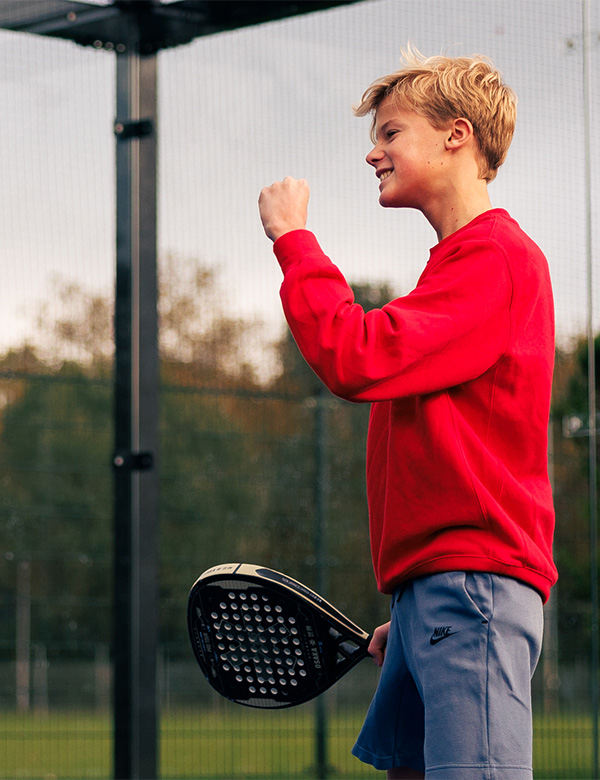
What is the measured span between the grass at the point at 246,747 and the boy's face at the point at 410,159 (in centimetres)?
161

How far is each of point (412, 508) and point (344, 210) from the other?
1.47 metres

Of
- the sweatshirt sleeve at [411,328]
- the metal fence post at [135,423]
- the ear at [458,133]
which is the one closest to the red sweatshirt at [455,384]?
the sweatshirt sleeve at [411,328]

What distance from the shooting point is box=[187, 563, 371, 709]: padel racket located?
4.97 feet

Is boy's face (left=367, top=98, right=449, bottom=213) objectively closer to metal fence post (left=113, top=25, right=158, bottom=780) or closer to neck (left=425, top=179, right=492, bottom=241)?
neck (left=425, top=179, right=492, bottom=241)

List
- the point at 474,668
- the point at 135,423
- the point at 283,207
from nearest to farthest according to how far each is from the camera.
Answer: the point at 474,668 < the point at 283,207 < the point at 135,423

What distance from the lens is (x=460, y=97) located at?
4.80ft

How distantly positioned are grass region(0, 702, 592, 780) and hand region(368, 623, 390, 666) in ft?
4.07

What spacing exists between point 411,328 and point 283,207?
0.86 feet

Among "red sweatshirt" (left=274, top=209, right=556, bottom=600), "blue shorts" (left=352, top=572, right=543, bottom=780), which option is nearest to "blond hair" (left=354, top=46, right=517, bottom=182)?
"red sweatshirt" (left=274, top=209, right=556, bottom=600)

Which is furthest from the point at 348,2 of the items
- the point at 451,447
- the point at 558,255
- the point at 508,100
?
the point at 451,447

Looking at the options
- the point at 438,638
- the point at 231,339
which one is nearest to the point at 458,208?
the point at 438,638

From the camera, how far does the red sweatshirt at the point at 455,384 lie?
4.34 ft

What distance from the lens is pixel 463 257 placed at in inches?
53.5

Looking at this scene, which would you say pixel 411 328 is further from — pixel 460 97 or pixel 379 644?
pixel 379 644
